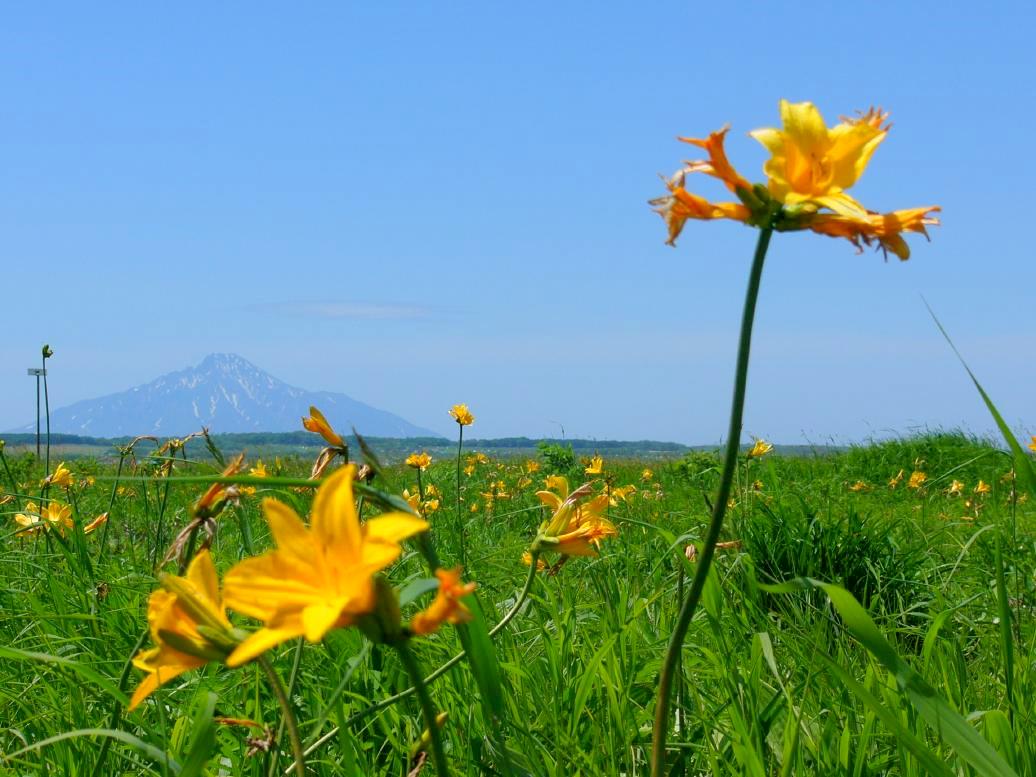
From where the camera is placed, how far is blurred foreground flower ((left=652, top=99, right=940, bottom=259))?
100 centimetres

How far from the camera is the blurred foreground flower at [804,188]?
1.00 meters

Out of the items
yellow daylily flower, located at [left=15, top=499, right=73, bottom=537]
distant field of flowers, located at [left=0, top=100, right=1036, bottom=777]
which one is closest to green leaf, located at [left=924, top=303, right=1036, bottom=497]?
distant field of flowers, located at [left=0, top=100, right=1036, bottom=777]

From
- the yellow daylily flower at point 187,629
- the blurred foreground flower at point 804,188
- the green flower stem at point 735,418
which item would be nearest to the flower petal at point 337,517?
the yellow daylily flower at point 187,629

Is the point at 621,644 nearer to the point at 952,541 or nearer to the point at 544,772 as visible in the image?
the point at 544,772

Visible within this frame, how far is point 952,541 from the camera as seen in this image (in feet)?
15.2

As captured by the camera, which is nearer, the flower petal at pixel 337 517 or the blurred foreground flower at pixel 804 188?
the flower petal at pixel 337 517

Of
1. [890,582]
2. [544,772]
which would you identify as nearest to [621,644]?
[544,772]

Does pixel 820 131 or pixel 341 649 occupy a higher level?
pixel 820 131

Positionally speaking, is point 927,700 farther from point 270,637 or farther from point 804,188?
point 270,637

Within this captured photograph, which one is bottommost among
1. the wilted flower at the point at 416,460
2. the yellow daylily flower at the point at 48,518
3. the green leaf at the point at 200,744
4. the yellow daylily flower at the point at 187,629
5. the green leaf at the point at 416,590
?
the green leaf at the point at 200,744

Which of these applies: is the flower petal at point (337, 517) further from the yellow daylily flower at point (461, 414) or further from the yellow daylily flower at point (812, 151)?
the yellow daylily flower at point (461, 414)

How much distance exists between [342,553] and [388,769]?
1311 millimetres

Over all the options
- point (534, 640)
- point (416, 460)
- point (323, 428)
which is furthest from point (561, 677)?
point (416, 460)

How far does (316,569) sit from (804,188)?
2.11 ft
